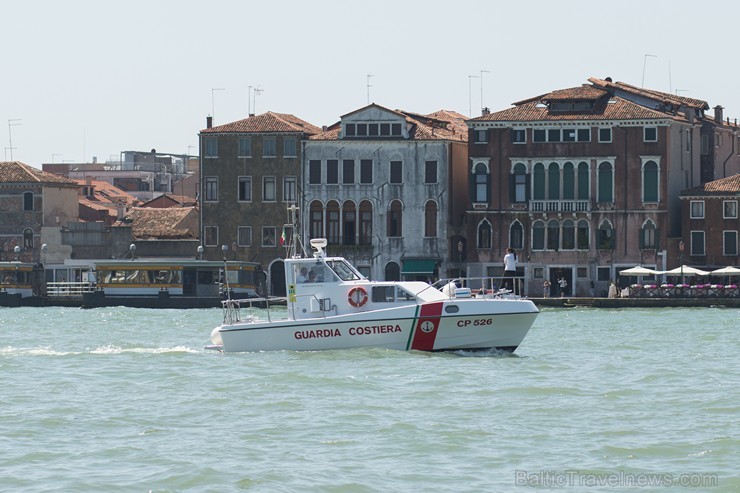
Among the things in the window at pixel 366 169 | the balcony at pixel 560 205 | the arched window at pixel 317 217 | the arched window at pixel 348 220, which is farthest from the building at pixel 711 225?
→ the arched window at pixel 317 217

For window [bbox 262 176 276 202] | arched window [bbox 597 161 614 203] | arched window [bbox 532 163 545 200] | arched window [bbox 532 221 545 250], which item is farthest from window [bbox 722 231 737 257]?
window [bbox 262 176 276 202]

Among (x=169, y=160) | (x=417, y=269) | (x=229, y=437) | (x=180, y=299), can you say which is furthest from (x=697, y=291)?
(x=169, y=160)

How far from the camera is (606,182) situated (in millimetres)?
69312

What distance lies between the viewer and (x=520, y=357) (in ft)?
111

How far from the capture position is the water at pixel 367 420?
20016 millimetres

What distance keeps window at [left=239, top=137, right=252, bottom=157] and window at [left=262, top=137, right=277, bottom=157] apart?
0.59 metres

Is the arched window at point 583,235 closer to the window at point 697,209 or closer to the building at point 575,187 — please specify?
the building at point 575,187

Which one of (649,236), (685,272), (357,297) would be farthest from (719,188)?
(357,297)

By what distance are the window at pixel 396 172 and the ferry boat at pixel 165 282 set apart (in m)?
6.93

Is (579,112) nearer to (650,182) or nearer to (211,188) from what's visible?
(650,182)

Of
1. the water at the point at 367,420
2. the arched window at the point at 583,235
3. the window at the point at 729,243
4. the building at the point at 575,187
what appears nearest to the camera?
the water at the point at 367,420

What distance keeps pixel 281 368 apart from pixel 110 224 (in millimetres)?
52871

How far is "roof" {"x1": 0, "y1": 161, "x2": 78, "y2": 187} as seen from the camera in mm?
77562

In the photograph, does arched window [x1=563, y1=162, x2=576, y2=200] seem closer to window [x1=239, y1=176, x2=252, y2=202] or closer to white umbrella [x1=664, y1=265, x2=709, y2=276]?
white umbrella [x1=664, y1=265, x2=709, y2=276]
